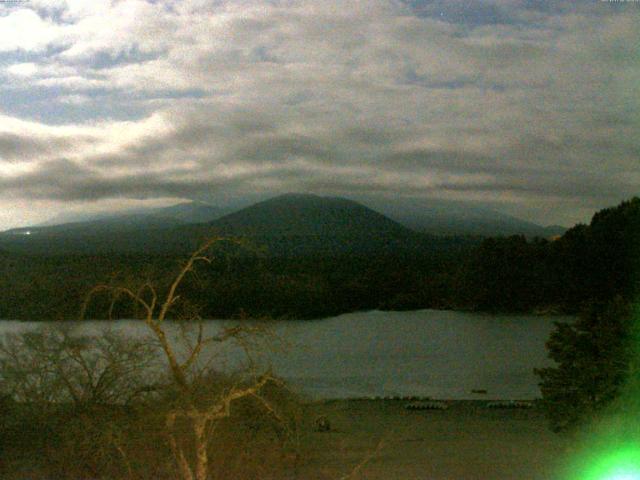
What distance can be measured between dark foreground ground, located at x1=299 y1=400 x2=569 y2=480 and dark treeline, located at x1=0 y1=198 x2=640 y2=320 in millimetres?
7321

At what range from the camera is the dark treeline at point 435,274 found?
867 inches

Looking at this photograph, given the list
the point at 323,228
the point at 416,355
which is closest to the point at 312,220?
the point at 323,228

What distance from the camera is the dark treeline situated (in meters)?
22.0

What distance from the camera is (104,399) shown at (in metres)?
9.64

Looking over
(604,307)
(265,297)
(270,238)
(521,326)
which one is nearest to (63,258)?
(265,297)

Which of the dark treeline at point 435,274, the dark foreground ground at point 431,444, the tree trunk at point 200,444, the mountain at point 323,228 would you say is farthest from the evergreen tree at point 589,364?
the mountain at point 323,228

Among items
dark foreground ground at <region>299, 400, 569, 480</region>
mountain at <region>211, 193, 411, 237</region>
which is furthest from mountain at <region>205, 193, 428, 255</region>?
dark foreground ground at <region>299, 400, 569, 480</region>

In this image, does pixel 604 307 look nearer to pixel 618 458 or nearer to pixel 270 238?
pixel 618 458

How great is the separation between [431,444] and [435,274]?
2725 centimetres

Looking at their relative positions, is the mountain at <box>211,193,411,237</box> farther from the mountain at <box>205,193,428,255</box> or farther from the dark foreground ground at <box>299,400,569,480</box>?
the dark foreground ground at <box>299,400,569,480</box>

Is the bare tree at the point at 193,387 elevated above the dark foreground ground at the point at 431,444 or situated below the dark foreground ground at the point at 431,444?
above

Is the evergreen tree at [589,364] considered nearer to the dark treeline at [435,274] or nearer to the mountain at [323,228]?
the dark treeline at [435,274]

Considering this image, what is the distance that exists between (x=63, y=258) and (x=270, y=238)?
15.5 m

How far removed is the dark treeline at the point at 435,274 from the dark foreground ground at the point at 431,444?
24.0 feet
